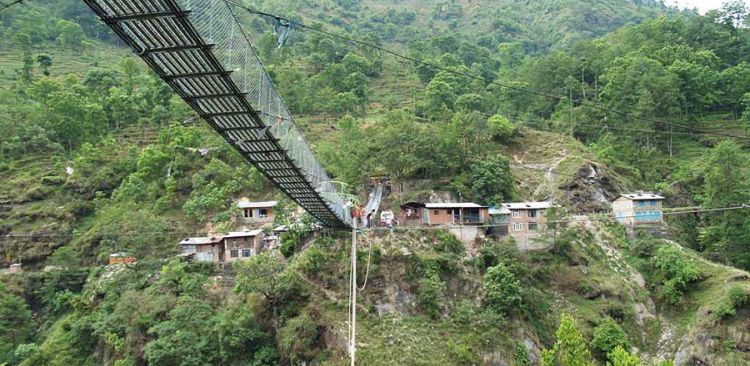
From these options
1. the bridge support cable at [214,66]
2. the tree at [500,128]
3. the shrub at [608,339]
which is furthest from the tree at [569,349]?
the tree at [500,128]

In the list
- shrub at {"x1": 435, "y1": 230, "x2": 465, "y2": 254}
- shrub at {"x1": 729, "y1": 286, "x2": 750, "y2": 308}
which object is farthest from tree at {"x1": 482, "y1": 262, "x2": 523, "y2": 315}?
shrub at {"x1": 729, "y1": 286, "x2": 750, "y2": 308}

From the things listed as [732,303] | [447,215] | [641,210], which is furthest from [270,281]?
[641,210]

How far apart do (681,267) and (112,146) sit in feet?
106

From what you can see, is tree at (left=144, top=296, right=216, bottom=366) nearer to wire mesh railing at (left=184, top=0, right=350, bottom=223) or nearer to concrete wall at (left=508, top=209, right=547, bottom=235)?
Result: wire mesh railing at (left=184, top=0, right=350, bottom=223)

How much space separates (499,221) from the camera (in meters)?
21.8

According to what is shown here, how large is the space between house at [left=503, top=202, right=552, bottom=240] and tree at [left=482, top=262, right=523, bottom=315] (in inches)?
150

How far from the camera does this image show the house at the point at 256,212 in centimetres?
2547

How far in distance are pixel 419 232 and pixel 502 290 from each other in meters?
3.98

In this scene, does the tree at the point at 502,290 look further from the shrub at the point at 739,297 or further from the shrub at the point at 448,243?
the shrub at the point at 739,297

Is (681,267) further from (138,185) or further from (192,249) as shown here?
(138,185)

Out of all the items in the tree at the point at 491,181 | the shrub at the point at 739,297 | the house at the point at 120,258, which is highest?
the tree at the point at 491,181

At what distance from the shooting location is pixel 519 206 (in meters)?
22.3

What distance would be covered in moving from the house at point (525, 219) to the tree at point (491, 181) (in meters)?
0.92

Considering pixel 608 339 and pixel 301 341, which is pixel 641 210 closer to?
pixel 608 339
